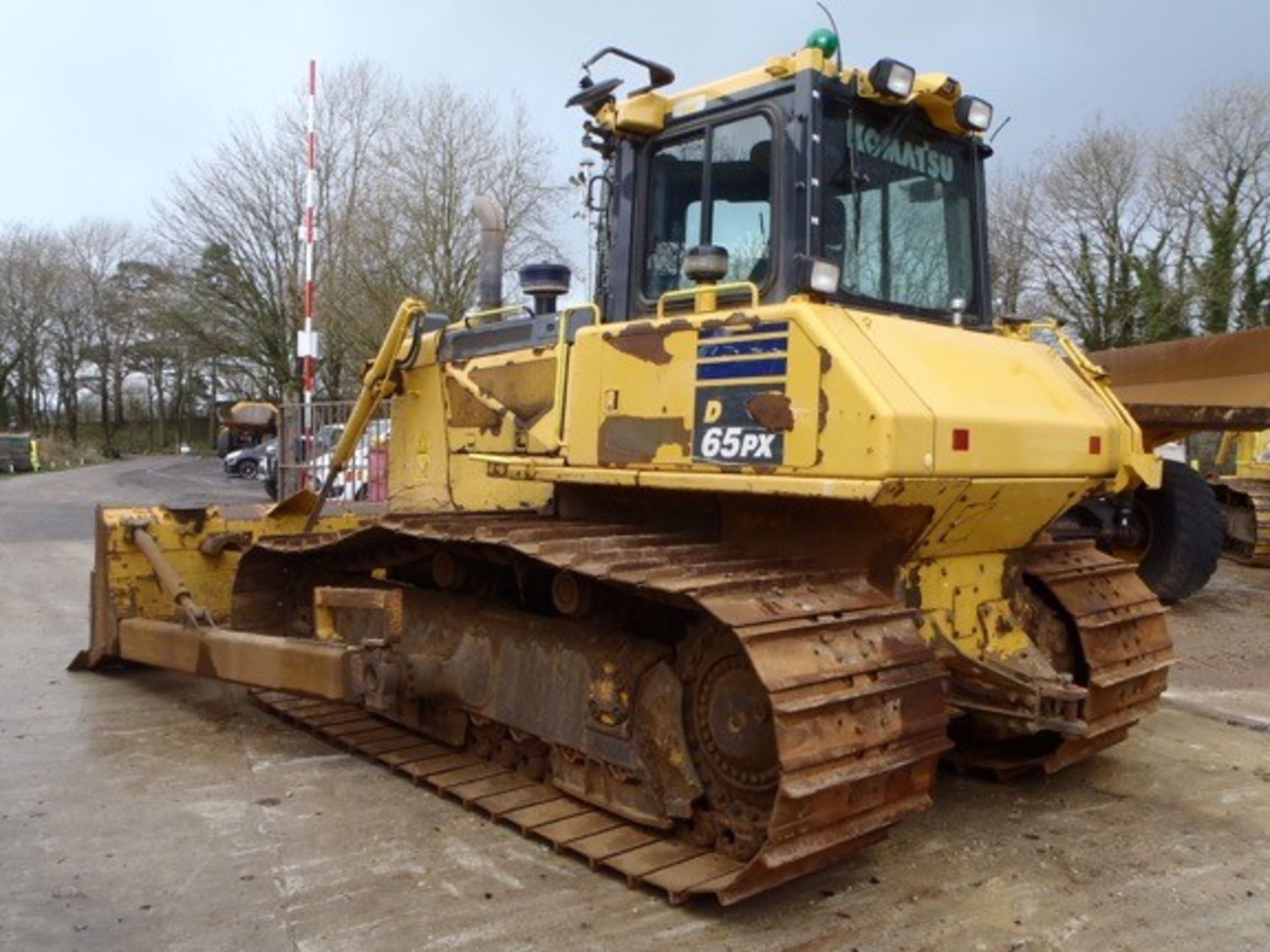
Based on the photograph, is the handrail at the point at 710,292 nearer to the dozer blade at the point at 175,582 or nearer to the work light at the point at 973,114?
the work light at the point at 973,114

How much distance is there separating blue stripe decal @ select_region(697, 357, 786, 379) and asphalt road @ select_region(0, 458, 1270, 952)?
71.3 inches

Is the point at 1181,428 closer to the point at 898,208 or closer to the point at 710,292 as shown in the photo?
the point at 898,208

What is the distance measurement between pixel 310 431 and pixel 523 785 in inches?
186

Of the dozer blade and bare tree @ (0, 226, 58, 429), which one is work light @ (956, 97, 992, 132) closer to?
the dozer blade

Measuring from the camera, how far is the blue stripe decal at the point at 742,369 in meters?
3.93

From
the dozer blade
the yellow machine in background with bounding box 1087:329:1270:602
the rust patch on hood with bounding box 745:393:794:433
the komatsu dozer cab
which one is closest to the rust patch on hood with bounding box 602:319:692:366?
the komatsu dozer cab

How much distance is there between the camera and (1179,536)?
33.2ft

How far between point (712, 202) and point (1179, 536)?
7.32 meters

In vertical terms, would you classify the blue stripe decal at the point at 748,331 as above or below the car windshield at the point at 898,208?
below

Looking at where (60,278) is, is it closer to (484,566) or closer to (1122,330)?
(1122,330)

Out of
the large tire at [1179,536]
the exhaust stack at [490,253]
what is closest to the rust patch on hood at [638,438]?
Answer: the exhaust stack at [490,253]

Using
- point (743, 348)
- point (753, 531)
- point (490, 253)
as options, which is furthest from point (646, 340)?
point (490, 253)

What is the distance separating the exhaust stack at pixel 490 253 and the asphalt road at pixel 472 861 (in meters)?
2.42

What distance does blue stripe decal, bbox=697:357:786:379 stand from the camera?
393 centimetres
